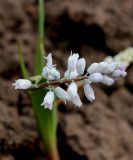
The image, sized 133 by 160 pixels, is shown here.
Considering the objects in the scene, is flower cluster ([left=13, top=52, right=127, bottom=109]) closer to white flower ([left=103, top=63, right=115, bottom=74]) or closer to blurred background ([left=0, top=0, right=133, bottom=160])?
white flower ([left=103, top=63, right=115, bottom=74])

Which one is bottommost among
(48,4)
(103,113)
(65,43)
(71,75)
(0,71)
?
(71,75)

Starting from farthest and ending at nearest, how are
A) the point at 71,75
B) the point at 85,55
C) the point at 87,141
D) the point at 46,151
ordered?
the point at 85,55
the point at 87,141
the point at 46,151
the point at 71,75

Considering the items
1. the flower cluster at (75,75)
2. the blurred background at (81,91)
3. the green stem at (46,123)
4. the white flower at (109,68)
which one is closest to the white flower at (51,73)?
the flower cluster at (75,75)

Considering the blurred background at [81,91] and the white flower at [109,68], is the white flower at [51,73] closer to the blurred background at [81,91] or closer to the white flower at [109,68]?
the white flower at [109,68]

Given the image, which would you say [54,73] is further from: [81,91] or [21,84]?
[81,91]

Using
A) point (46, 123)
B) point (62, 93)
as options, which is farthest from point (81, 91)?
point (62, 93)

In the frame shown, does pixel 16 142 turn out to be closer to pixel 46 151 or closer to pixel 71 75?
pixel 46 151

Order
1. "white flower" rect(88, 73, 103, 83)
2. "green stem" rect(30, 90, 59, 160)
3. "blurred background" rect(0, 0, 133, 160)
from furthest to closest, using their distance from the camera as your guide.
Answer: "blurred background" rect(0, 0, 133, 160) → "green stem" rect(30, 90, 59, 160) → "white flower" rect(88, 73, 103, 83)

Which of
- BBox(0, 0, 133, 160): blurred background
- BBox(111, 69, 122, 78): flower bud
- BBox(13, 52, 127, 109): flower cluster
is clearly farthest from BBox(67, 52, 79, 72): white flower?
BBox(0, 0, 133, 160): blurred background

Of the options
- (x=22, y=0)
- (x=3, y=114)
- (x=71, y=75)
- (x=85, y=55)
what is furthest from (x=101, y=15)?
(x=71, y=75)
